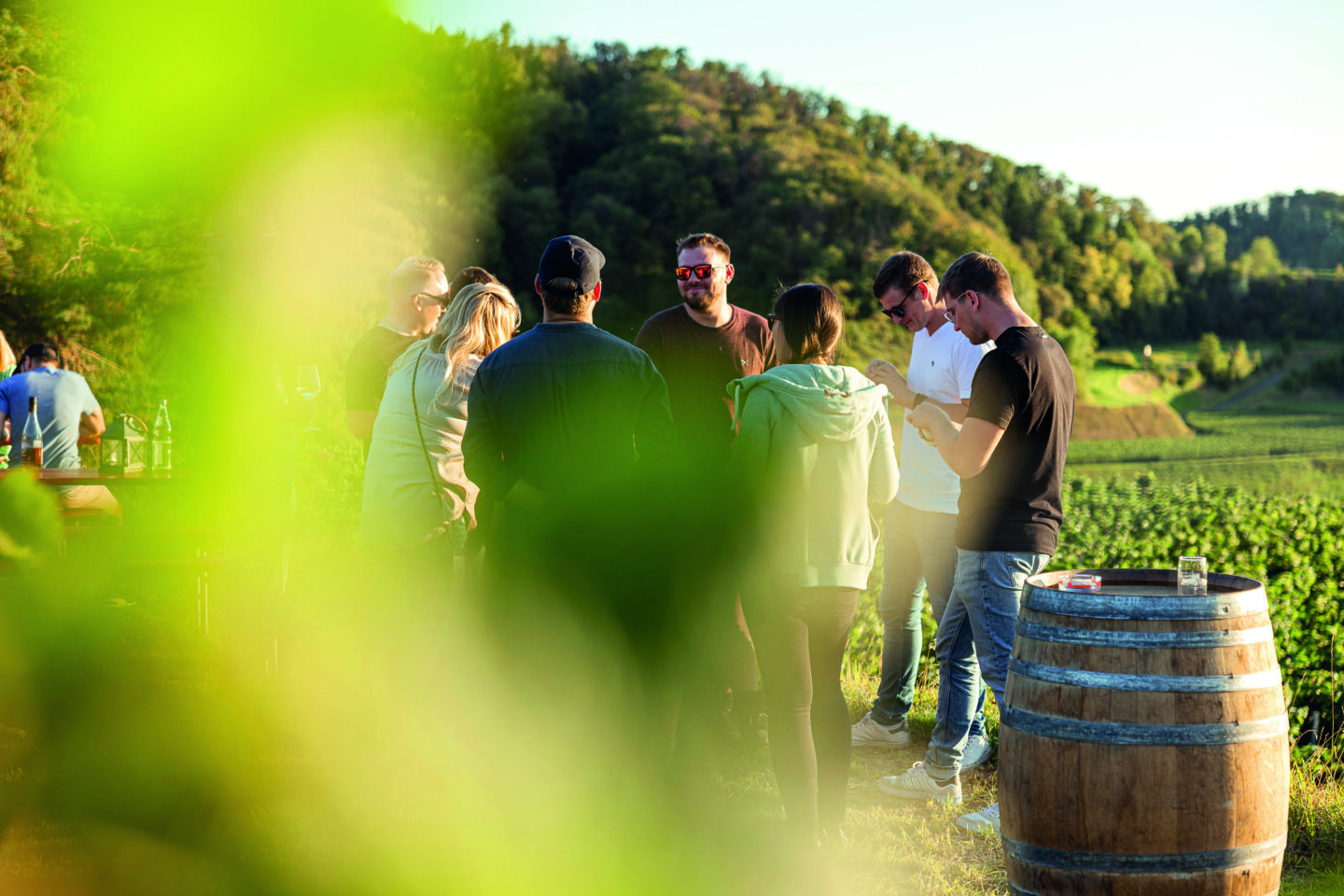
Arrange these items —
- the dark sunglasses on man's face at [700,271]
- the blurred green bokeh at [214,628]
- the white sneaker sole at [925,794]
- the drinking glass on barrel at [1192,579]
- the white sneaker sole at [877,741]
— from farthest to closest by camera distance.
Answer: the white sneaker sole at [877,741] → the dark sunglasses on man's face at [700,271] → the white sneaker sole at [925,794] → the drinking glass on barrel at [1192,579] → the blurred green bokeh at [214,628]

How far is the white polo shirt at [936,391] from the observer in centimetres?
364

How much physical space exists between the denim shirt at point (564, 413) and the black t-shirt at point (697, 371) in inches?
42.9

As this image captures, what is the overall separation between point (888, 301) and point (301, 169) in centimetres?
252

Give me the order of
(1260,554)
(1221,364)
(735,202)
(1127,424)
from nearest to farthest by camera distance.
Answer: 1. (1260,554)
2. (735,202)
3. (1127,424)
4. (1221,364)

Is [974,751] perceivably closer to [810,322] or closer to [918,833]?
[918,833]

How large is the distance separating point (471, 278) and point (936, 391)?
2.01 metres

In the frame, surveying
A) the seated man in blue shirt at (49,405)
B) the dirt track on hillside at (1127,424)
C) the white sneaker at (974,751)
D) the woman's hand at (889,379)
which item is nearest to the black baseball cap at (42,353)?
the seated man in blue shirt at (49,405)

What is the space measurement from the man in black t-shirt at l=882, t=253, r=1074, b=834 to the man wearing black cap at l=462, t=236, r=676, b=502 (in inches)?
34.8

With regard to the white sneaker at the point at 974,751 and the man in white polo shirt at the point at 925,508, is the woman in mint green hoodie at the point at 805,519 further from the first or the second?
the white sneaker at the point at 974,751

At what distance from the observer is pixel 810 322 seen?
295 cm

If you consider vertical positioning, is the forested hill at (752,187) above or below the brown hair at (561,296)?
above

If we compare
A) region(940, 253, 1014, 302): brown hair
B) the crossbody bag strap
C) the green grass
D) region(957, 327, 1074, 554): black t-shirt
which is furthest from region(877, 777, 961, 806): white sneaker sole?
the green grass

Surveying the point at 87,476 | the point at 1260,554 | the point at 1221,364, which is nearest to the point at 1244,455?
the point at 1221,364

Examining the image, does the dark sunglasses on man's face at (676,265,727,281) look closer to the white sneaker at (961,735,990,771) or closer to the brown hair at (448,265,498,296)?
the brown hair at (448,265,498,296)
